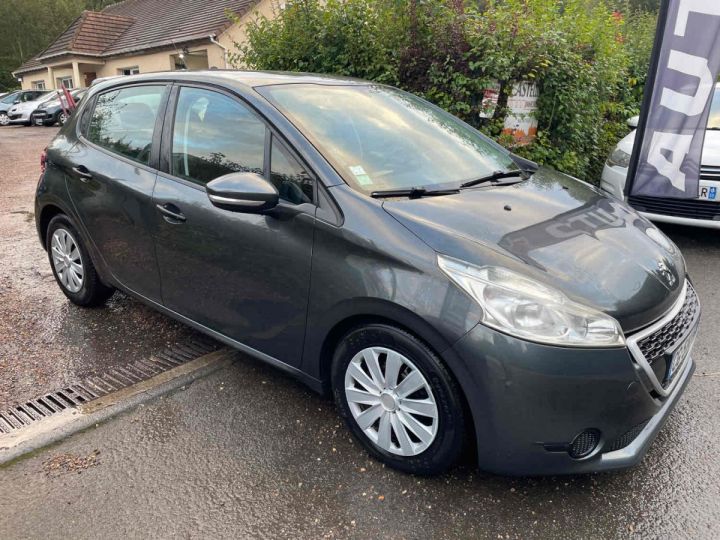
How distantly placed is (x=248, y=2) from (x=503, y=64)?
1593cm

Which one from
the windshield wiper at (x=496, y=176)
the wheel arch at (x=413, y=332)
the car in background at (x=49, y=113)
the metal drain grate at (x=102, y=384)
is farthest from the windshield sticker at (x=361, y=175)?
the car in background at (x=49, y=113)

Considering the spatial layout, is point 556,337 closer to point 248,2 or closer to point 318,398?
point 318,398

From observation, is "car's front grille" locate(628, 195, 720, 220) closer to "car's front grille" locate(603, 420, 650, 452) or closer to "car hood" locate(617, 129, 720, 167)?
"car hood" locate(617, 129, 720, 167)

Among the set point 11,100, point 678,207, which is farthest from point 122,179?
point 11,100

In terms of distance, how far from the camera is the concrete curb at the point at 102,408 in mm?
2621

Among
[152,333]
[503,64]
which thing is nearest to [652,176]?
[503,64]

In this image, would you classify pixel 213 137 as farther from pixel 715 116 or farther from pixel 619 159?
pixel 715 116

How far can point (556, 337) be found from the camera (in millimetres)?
1932

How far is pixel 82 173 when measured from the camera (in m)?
3.54

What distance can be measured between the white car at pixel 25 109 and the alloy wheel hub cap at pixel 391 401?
1006 inches

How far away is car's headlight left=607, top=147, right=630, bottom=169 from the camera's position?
5613mm

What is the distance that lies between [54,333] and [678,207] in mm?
5328

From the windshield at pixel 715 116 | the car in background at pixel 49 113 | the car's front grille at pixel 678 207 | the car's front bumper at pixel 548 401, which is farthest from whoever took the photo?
the car in background at pixel 49 113

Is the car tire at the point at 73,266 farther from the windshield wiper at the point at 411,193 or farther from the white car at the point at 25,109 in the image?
the white car at the point at 25,109
